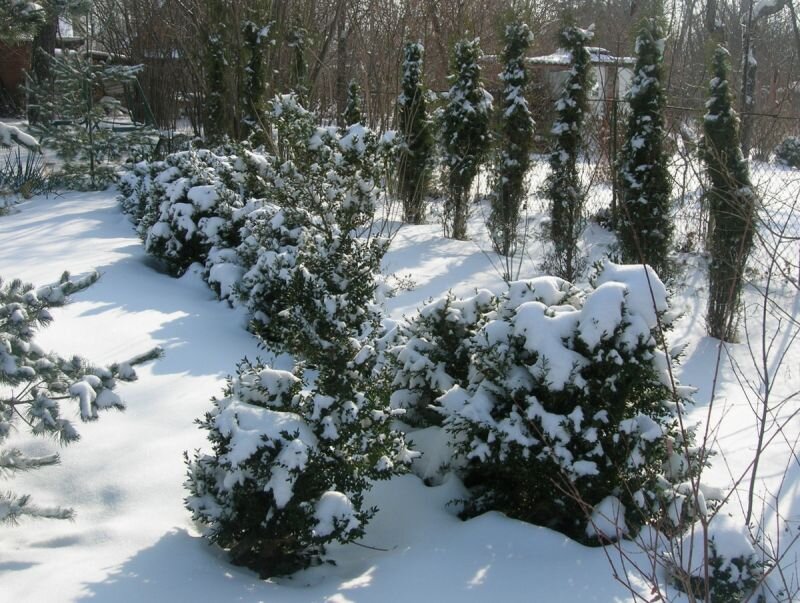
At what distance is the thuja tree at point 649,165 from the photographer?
27.3 feet

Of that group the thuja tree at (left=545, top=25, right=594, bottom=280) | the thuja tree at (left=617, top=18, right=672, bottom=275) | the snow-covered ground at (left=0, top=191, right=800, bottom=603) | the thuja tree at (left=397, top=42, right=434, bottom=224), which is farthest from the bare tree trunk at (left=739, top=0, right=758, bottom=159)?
the snow-covered ground at (left=0, top=191, right=800, bottom=603)

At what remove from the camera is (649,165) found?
8.33 meters

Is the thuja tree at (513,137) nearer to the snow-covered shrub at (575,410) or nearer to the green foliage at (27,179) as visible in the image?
the snow-covered shrub at (575,410)

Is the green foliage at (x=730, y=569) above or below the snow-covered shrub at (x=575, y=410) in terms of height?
below

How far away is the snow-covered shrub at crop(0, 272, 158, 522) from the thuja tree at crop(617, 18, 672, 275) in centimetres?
659

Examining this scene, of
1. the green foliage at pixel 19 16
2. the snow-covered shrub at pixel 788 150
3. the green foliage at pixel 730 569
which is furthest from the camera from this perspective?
the snow-covered shrub at pixel 788 150

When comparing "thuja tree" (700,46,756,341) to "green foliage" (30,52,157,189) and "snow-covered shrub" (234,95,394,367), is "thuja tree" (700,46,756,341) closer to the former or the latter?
"snow-covered shrub" (234,95,394,367)

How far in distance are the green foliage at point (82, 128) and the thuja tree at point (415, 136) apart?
203 inches

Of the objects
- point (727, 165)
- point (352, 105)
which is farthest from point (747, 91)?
point (352, 105)

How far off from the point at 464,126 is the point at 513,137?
0.79 m

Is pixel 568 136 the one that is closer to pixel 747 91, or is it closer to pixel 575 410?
pixel 747 91

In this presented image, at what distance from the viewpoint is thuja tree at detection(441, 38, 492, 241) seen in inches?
421

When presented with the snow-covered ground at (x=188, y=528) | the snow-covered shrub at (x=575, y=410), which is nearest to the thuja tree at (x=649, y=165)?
the snow-covered ground at (x=188, y=528)

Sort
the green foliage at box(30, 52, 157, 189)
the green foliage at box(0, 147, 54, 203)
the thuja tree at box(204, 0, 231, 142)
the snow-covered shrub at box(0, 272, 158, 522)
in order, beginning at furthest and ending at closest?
the green foliage at box(30, 52, 157, 189) → the thuja tree at box(204, 0, 231, 142) → the green foliage at box(0, 147, 54, 203) → the snow-covered shrub at box(0, 272, 158, 522)
